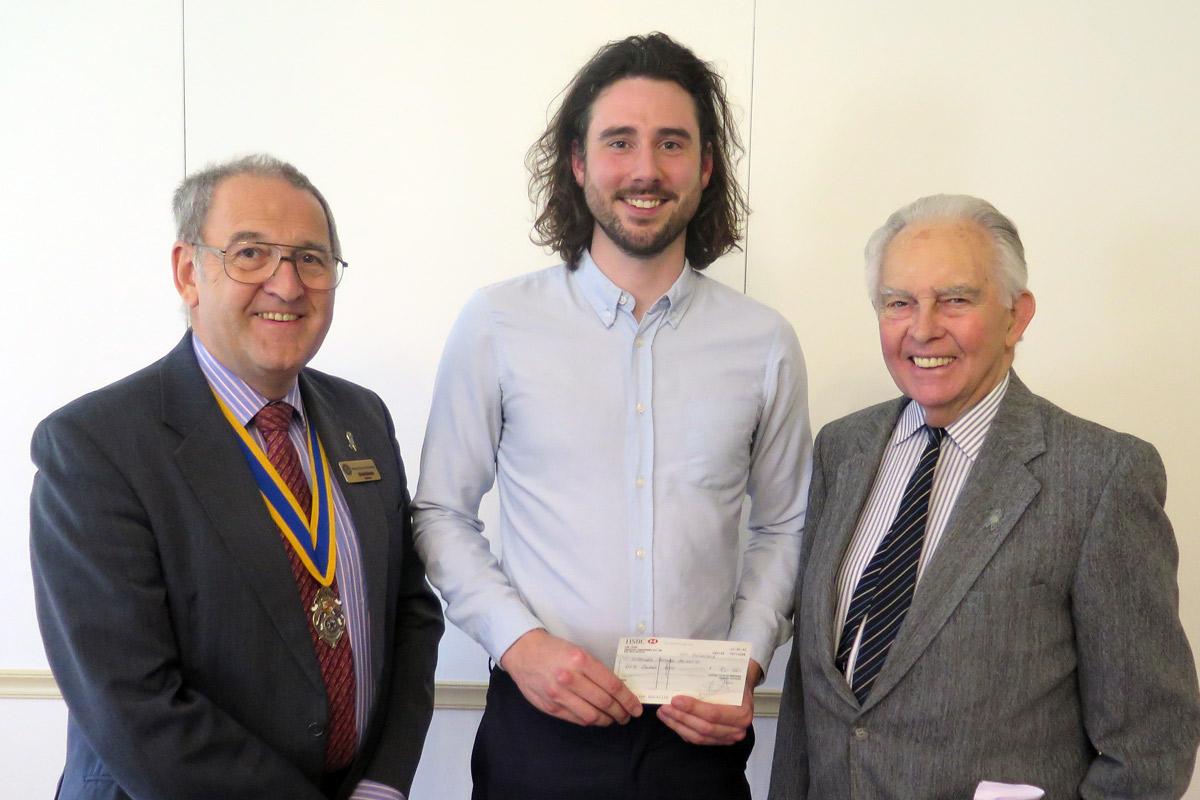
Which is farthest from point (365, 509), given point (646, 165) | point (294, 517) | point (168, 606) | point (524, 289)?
point (646, 165)

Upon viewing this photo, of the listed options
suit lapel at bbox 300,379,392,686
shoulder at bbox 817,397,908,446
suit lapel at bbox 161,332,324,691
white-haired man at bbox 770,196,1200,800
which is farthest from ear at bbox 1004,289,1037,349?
suit lapel at bbox 161,332,324,691

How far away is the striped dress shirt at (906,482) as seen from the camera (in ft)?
6.07

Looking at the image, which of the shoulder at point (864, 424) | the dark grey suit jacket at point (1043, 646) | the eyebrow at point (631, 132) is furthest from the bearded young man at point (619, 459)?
the dark grey suit jacket at point (1043, 646)

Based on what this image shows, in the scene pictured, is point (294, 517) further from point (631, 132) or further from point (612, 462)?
point (631, 132)

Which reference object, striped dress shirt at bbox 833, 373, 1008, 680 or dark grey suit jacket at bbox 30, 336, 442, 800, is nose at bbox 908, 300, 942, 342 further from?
dark grey suit jacket at bbox 30, 336, 442, 800

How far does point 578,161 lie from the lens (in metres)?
2.42

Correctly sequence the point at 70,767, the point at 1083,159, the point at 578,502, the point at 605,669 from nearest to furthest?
the point at 70,767 → the point at 605,669 → the point at 578,502 → the point at 1083,159

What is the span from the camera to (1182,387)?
2.99 metres

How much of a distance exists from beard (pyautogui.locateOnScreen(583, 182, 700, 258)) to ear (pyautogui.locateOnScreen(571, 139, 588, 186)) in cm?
19

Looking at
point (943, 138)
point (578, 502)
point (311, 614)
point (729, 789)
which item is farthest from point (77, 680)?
point (943, 138)

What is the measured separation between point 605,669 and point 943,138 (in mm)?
2022

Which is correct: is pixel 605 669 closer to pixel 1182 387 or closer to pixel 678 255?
pixel 678 255

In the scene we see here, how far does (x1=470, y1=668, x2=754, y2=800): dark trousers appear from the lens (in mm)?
2006

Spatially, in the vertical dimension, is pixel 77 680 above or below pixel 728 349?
below
